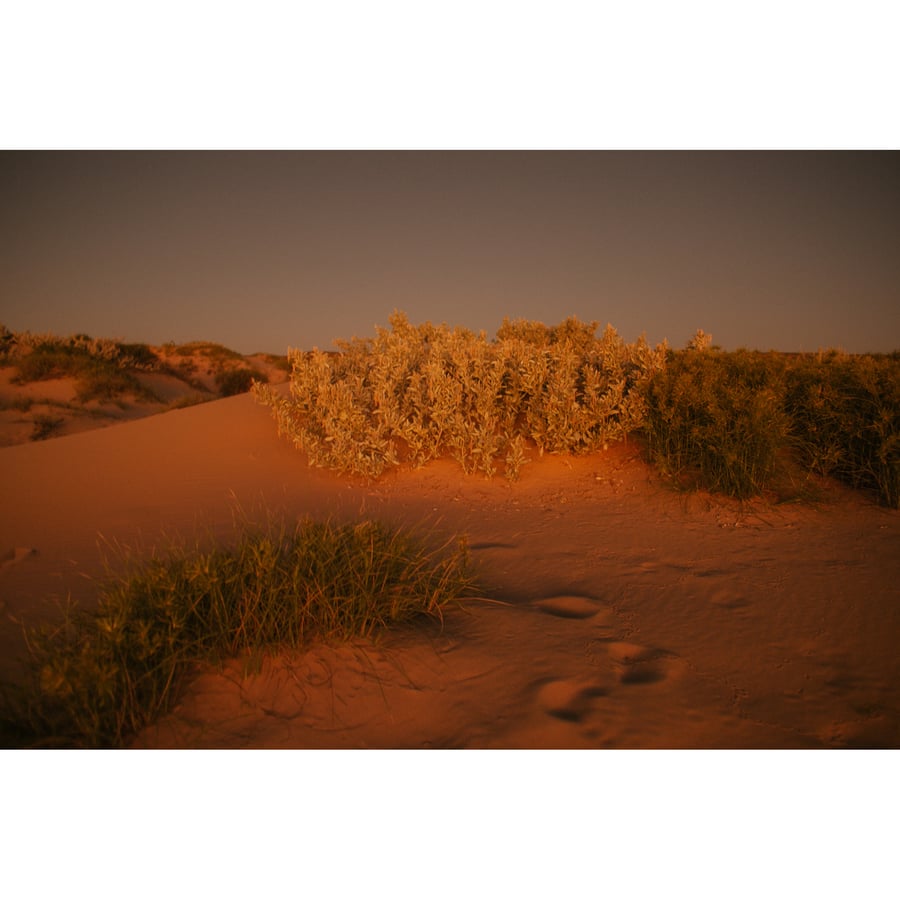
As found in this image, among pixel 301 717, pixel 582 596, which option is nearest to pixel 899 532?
pixel 582 596

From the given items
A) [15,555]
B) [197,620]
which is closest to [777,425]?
[197,620]

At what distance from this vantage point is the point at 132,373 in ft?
47.0

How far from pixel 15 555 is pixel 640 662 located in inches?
153

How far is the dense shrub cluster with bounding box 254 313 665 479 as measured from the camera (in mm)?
5324

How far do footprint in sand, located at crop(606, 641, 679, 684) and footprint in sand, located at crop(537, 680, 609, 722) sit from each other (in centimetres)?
16

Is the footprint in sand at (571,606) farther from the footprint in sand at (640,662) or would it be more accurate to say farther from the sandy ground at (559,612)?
the footprint in sand at (640,662)

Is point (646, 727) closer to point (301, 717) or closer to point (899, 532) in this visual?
point (301, 717)

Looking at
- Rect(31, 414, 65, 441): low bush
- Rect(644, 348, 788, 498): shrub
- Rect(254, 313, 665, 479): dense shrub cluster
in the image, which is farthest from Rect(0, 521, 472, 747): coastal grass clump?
Rect(31, 414, 65, 441): low bush

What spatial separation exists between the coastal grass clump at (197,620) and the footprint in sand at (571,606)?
→ 0.45 meters

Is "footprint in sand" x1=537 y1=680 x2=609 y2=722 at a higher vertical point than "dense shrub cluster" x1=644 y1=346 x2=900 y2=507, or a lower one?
lower

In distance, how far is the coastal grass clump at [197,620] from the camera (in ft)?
6.16

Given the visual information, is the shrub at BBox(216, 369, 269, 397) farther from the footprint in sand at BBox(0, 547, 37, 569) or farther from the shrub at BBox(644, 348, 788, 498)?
the shrub at BBox(644, 348, 788, 498)

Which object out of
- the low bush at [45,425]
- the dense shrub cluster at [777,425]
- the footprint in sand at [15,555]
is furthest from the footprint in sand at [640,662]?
the low bush at [45,425]

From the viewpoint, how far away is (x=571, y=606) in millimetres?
2973
